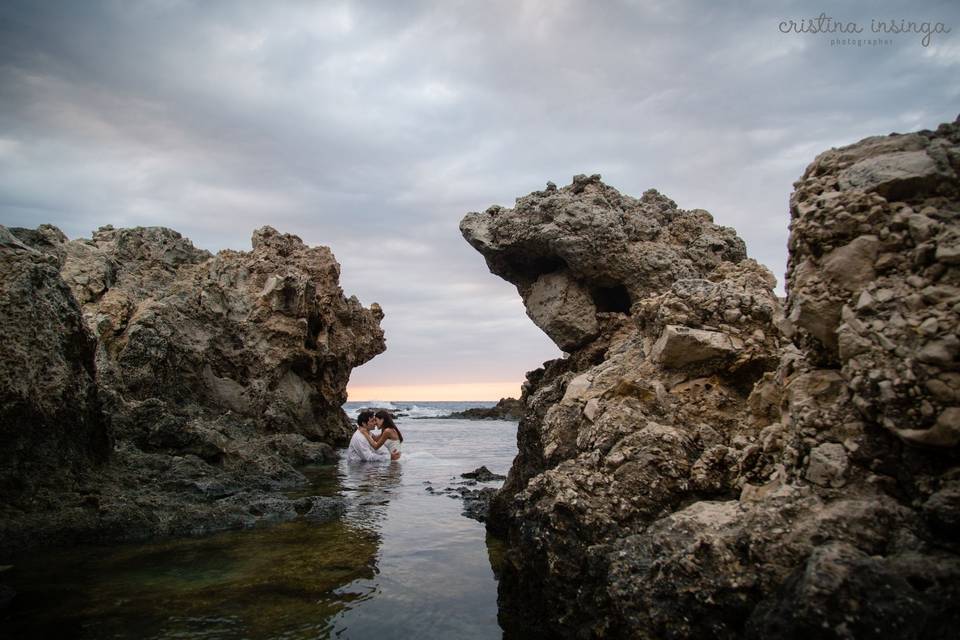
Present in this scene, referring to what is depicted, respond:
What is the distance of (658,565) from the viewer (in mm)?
3812

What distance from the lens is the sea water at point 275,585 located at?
5238mm

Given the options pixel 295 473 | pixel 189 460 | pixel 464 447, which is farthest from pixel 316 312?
pixel 189 460

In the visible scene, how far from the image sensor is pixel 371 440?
19.5 metres

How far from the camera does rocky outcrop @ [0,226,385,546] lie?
29.2 ft

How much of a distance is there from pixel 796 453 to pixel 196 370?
919 inches

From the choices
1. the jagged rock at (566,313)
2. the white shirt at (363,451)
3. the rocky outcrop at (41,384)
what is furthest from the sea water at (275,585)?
the white shirt at (363,451)

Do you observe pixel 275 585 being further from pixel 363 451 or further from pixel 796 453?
pixel 363 451

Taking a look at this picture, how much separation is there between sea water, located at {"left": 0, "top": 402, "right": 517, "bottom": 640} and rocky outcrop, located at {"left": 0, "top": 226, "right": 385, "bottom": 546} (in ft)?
3.32

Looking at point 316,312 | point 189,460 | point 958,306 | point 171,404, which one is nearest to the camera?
point 958,306

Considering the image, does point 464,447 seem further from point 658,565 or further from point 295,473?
point 658,565

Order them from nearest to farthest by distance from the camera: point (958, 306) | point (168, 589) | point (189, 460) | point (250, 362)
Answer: point (958, 306), point (168, 589), point (189, 460), point (250, 362)

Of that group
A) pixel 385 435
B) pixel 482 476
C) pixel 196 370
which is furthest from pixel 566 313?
pixel 196 370

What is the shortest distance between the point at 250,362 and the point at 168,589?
1909 cm

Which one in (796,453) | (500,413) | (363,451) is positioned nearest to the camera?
(796,453)
